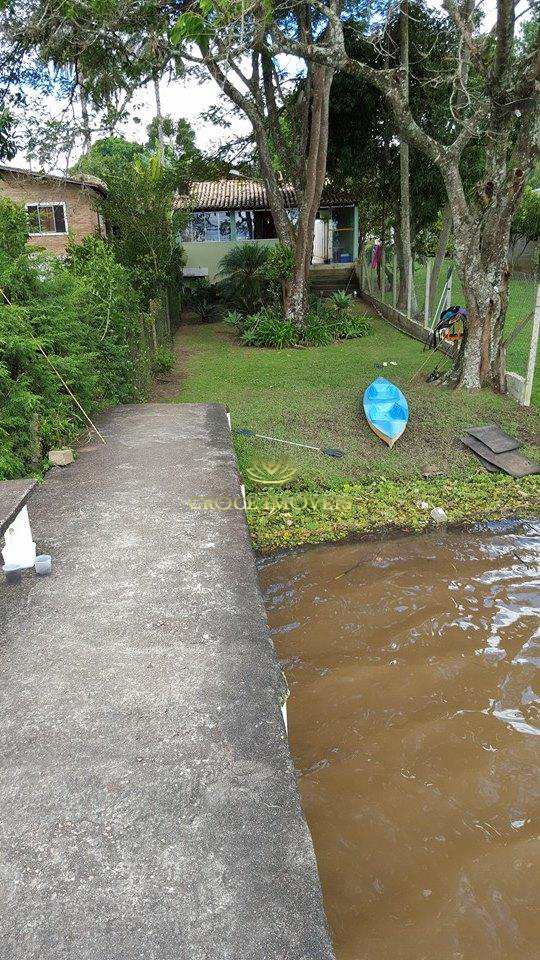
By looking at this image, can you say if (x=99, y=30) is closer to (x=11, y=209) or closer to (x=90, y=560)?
(x=11, y=209)

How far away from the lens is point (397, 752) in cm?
356

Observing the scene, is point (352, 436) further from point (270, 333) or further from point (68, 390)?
point (270, 333)

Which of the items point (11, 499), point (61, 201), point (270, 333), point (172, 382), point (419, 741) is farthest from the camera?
point (61, 201)

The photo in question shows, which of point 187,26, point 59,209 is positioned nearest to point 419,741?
point 187,26

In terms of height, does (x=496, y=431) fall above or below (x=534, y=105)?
below

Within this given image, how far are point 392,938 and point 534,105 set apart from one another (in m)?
9.28

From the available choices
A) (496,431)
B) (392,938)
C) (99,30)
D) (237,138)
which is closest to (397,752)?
(392,938)

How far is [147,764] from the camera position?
2.45 metres

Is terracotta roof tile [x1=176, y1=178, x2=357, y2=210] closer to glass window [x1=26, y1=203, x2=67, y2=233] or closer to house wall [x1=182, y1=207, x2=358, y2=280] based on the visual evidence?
house wall [x1=182, y1=207, x2=358, y2=280]

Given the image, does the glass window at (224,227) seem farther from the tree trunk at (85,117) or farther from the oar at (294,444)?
the oar at (294,444)

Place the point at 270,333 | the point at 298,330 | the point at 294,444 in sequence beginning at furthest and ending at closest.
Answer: the point at 298,330 → the point at 270,333 → the point at 294,444

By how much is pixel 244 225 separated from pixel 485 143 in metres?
16.1

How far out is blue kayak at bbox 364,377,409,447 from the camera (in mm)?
8078

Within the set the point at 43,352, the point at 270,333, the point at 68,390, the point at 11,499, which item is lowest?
the point at 270,333
